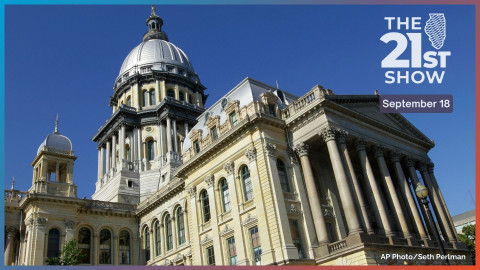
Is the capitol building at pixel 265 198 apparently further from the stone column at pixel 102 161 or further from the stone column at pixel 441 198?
the stone column at pixel 102 161

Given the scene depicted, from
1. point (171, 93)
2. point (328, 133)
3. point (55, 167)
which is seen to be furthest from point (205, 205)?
point (171, 93)

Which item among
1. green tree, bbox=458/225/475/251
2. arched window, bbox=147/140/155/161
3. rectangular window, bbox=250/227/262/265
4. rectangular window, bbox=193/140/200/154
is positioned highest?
arched window, bbox=147/140/155/161

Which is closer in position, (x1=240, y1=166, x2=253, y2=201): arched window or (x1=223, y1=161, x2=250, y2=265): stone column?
(x1=223, y1=161, x2=250, y2=265): stone column

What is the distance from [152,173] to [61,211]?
16197 millimetres

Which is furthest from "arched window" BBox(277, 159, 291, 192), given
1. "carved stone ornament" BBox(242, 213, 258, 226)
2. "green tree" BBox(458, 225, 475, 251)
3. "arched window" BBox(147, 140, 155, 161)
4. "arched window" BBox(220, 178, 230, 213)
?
"green tree" BBox(458, 225, 475, 251)

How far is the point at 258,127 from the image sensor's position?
99.8ft

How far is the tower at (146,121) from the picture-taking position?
178ft

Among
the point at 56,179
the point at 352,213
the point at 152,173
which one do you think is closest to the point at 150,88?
the point at 152,173

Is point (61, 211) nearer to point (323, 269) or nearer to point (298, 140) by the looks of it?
point (298, 140)

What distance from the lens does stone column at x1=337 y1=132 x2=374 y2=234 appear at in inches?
1056

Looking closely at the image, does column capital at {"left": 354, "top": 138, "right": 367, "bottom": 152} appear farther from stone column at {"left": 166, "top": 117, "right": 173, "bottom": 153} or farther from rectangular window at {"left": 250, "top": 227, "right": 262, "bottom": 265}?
stone column at {"left": 166, "top": 117, "right": 173, "bottom": 153}

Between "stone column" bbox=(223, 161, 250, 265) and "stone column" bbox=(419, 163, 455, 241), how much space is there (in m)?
17.0

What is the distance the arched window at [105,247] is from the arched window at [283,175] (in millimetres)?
22561

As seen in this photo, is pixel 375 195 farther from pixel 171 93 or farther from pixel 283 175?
pixel 171 93
